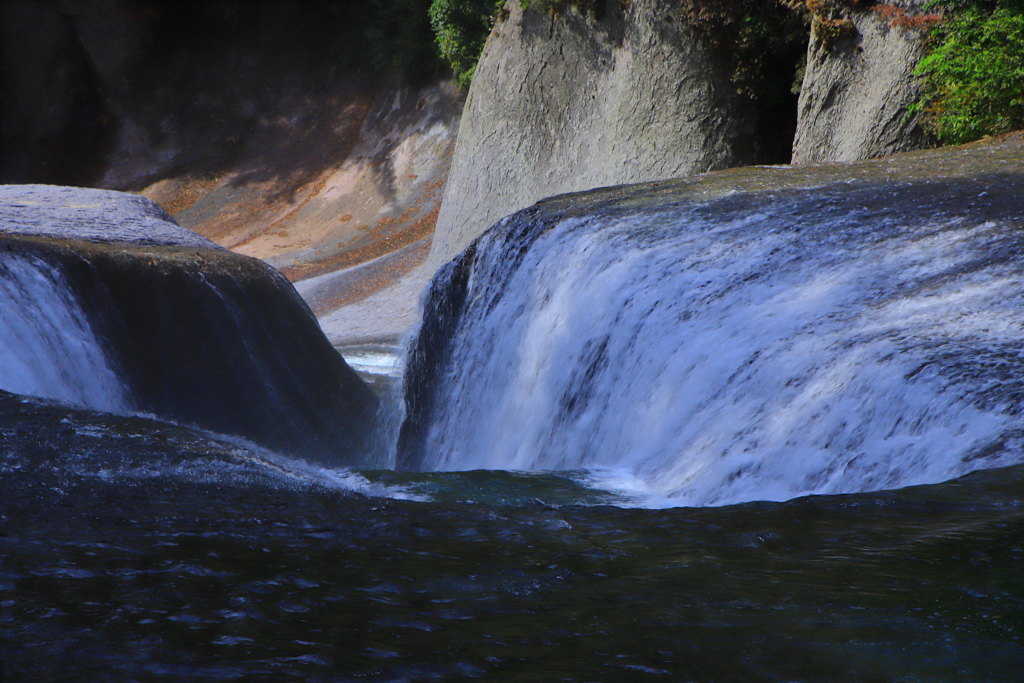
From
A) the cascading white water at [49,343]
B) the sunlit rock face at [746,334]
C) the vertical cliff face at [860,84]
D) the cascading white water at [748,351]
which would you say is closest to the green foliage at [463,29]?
the vertical cliff face at [860,84]

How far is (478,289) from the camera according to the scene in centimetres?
823

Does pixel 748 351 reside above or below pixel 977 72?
below

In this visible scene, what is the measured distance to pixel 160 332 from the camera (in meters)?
7.99

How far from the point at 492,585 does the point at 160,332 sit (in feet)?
20.0

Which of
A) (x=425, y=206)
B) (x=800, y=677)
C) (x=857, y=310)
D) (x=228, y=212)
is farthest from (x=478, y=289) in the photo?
(x=228, y=212)

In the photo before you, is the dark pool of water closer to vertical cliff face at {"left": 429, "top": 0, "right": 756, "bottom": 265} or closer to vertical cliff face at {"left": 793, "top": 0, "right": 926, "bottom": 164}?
vertical cliff face at {"left": 793, "top": 0, "right": 926, "bottom": 164}

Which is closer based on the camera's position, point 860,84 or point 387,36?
point 860,84

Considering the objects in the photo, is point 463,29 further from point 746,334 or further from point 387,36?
point 746,334

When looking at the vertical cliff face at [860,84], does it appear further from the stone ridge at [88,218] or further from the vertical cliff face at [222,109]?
the vertical cliff face at [222,109]

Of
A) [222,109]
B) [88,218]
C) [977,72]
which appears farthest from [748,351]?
[222,109]

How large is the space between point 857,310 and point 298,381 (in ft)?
17.8

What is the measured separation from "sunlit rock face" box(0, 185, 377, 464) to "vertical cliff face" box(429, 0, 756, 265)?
5.87 m

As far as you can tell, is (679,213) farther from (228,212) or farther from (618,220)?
(228,212)

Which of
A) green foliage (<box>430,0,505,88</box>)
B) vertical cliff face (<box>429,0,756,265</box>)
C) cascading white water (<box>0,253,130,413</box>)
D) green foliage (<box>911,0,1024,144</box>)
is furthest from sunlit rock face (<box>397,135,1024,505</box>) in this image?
green foliage (<box>430,0,505,88</box>)
